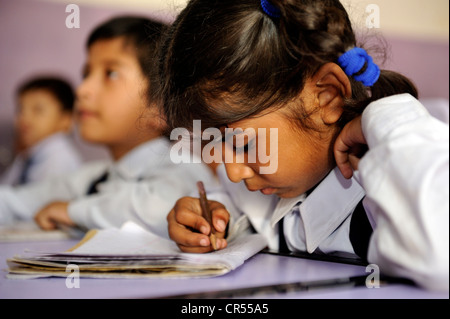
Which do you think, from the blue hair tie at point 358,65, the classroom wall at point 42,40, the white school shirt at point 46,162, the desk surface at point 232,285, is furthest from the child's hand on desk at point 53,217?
the classroom wall at point 42,40

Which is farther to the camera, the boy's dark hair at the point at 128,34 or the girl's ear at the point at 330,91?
the boy's dark hair at the point at 128,34

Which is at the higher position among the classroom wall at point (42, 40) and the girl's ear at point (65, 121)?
the classroom wall at point (42, 40)

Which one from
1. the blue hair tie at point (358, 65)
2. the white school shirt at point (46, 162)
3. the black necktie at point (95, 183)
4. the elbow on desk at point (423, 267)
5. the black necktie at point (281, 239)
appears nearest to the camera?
the elbow on desk at point (423, 267)

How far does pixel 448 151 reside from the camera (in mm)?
441

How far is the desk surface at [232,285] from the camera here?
0.42 meters

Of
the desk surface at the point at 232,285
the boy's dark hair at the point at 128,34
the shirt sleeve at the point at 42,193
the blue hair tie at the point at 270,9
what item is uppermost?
the boy's dark hair at the point at 128,34

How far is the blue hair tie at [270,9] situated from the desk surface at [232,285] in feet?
0.99

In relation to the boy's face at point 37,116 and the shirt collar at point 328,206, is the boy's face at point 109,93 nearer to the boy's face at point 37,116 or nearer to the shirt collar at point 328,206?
the shirt collar at point 328,206

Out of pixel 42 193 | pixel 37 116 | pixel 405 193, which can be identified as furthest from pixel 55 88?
pixel 405 193

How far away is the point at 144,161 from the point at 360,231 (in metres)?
0.75

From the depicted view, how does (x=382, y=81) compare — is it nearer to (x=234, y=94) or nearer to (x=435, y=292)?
(x=234, y=94)

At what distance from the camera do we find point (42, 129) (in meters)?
2.22

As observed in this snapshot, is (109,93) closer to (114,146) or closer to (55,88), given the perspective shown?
(114,146)
